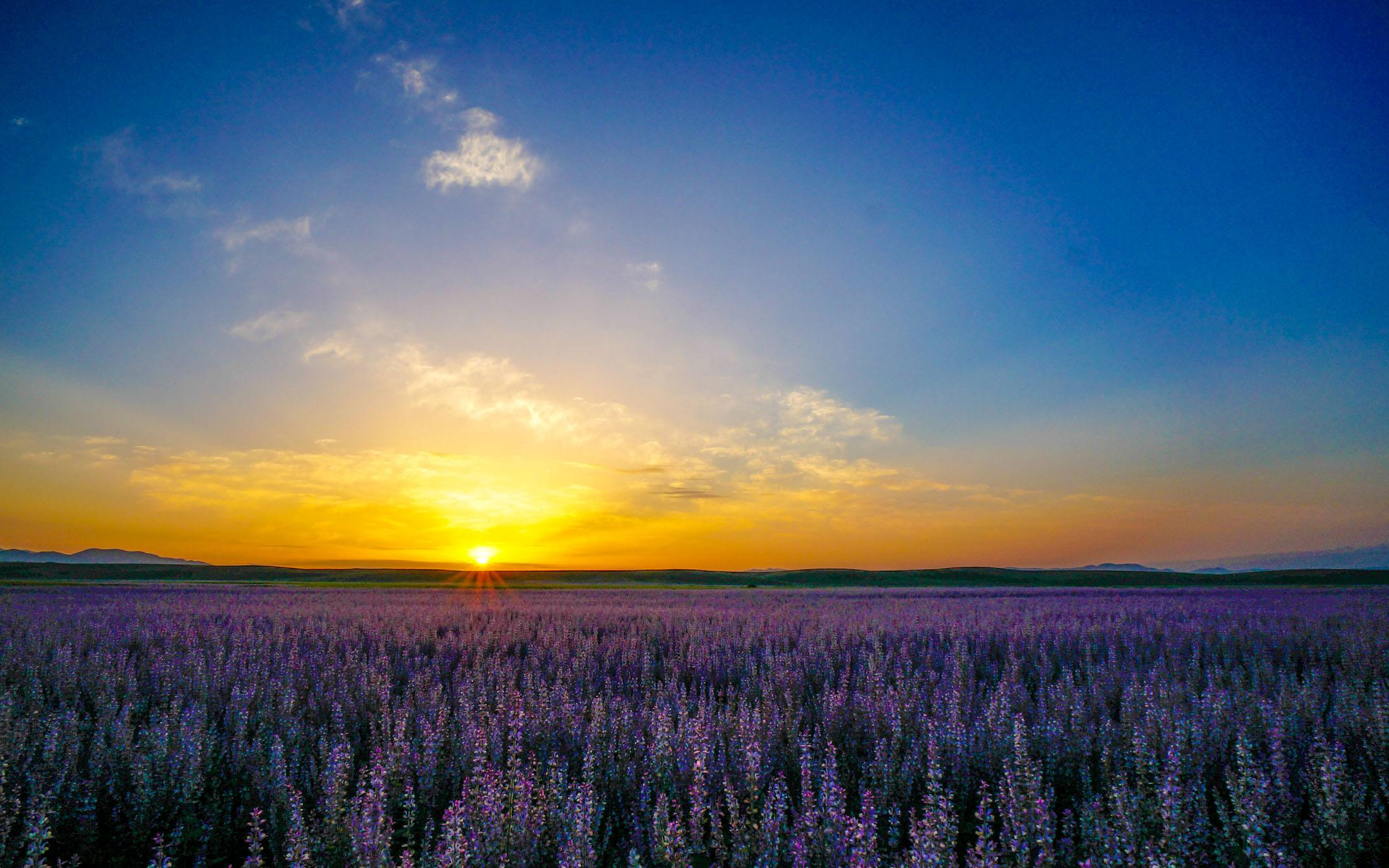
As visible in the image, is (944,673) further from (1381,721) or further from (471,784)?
(471,784)

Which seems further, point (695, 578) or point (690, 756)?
point (695, 578)

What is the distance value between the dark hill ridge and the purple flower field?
102 feet

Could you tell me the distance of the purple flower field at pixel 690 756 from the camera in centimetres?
285

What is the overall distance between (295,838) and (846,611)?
13.3 metres

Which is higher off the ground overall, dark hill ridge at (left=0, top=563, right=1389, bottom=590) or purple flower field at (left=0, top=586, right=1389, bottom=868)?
purple flower field at (left=0, top=586, right=1389, bottom=868)

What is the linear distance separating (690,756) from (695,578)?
5777 centimetres

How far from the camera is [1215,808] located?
3992mm

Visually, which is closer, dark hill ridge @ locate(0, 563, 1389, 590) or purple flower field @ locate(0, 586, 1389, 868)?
purple flower field @ locate(0, 586, 1389, 868)

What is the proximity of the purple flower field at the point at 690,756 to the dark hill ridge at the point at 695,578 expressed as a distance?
102ft

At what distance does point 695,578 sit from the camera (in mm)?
60562

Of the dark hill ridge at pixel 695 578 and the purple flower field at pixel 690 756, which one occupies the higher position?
the purple flower field at pixel 690 756

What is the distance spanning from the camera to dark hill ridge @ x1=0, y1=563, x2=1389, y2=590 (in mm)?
40562

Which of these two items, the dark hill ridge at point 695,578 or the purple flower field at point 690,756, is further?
the dark hill ridge at point 695,578

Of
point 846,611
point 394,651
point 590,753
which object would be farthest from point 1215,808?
point 846,611
